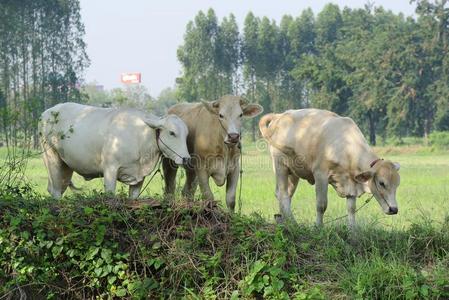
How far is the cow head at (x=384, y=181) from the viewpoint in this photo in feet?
24.9

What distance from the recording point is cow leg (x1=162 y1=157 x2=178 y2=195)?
9.07 meters

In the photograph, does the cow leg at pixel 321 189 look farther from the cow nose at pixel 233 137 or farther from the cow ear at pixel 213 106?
the cow ear at pixel 213 106

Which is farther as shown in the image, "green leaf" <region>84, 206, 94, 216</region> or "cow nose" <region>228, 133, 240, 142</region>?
"cow nose" <region>228, 133, 240, 142</region>

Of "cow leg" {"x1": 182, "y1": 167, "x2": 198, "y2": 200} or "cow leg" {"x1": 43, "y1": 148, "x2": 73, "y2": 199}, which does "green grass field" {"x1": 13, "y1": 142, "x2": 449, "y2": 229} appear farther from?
"cow leg" {"x1": 43, "y1": 148, "x2": 73, "y2": 199}

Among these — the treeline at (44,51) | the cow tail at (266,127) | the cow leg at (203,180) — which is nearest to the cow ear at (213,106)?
the cow leg at (203,180)

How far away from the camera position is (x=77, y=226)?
18.9ft

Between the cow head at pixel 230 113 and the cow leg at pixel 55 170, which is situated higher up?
the cow head at pixel 230 113

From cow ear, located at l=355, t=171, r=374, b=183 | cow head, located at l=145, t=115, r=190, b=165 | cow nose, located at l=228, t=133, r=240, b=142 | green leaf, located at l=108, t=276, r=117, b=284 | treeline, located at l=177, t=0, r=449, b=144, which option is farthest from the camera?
treeline, located at l=177, t=0, r=449, b=144

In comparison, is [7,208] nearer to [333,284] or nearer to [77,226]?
[77,226]

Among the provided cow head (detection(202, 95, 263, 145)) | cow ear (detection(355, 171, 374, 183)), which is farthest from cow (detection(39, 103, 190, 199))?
cow ear (detection(355, 171, 374, 183))

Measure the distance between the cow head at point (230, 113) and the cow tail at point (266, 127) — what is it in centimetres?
104

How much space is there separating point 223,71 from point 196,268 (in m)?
73.6

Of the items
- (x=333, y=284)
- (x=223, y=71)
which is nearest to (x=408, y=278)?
Result: (x=333, y=284)

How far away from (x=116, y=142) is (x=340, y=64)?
60.2 meters
